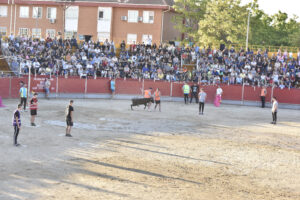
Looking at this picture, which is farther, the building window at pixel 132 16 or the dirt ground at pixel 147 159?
the building window at pixel 132 16

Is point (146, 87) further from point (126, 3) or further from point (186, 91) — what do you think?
point (126, 3)

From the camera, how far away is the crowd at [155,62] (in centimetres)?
3647

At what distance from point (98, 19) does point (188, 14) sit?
456 inches

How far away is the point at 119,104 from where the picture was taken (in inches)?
1245

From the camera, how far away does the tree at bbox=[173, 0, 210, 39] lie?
187ft

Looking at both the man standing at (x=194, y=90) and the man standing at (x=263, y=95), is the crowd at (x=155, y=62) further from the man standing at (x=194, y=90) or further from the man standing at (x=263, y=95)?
the man standing at (x=194, y=90)

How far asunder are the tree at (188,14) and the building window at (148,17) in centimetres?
334

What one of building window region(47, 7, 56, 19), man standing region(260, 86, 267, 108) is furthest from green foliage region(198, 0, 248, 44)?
man standing region(260, 86, 267, 108)

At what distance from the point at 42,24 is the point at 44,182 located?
157ft

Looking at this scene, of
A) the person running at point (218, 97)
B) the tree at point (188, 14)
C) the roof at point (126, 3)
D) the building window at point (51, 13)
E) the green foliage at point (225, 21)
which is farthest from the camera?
the tree at point (188, 14)

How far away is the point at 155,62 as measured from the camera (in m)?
39.6

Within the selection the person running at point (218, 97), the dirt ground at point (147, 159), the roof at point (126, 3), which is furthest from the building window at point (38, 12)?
the dirt ground at point (147, 159)

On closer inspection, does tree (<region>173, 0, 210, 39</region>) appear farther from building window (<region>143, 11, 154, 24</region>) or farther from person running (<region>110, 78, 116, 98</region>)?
person running (<region>110, 78, 116, 98</region>)

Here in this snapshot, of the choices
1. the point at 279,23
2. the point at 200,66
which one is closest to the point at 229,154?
the point at 200,66
